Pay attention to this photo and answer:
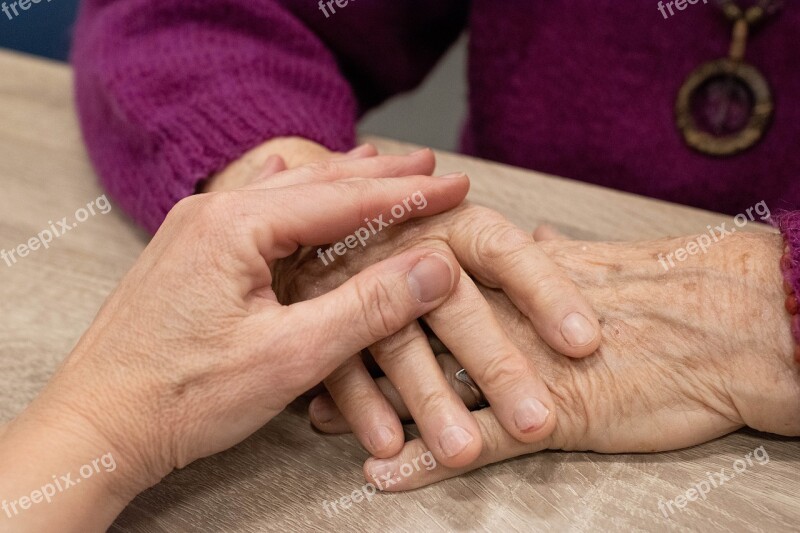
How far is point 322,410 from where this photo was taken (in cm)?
67

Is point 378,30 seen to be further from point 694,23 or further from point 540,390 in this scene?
point 540,390

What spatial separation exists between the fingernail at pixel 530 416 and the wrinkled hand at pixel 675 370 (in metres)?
0.02

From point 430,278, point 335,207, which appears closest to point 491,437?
point 430,278

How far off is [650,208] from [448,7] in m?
0.48

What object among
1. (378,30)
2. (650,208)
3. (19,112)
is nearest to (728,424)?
(650,208)

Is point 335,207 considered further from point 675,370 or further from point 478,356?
point 675,370

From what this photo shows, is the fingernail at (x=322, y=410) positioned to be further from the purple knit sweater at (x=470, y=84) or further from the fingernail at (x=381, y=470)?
the purple knit sweater at (x=470, y=84)

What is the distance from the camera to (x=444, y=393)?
0.62 metres

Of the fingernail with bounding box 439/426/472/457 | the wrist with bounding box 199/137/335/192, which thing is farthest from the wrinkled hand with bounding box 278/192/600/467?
the wrist with bounding box 199/137/335/192

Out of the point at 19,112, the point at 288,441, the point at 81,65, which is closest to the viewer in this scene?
the point at 288,441

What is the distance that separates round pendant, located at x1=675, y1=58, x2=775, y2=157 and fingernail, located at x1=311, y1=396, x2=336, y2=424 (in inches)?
24.2

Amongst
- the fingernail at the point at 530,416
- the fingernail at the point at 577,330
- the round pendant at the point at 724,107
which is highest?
the round pendant at the point at 724,107

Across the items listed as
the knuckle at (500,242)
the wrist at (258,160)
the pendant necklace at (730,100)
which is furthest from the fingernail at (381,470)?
the pendant necklace at (730,100)

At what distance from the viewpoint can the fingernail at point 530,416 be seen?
1.94 ft
